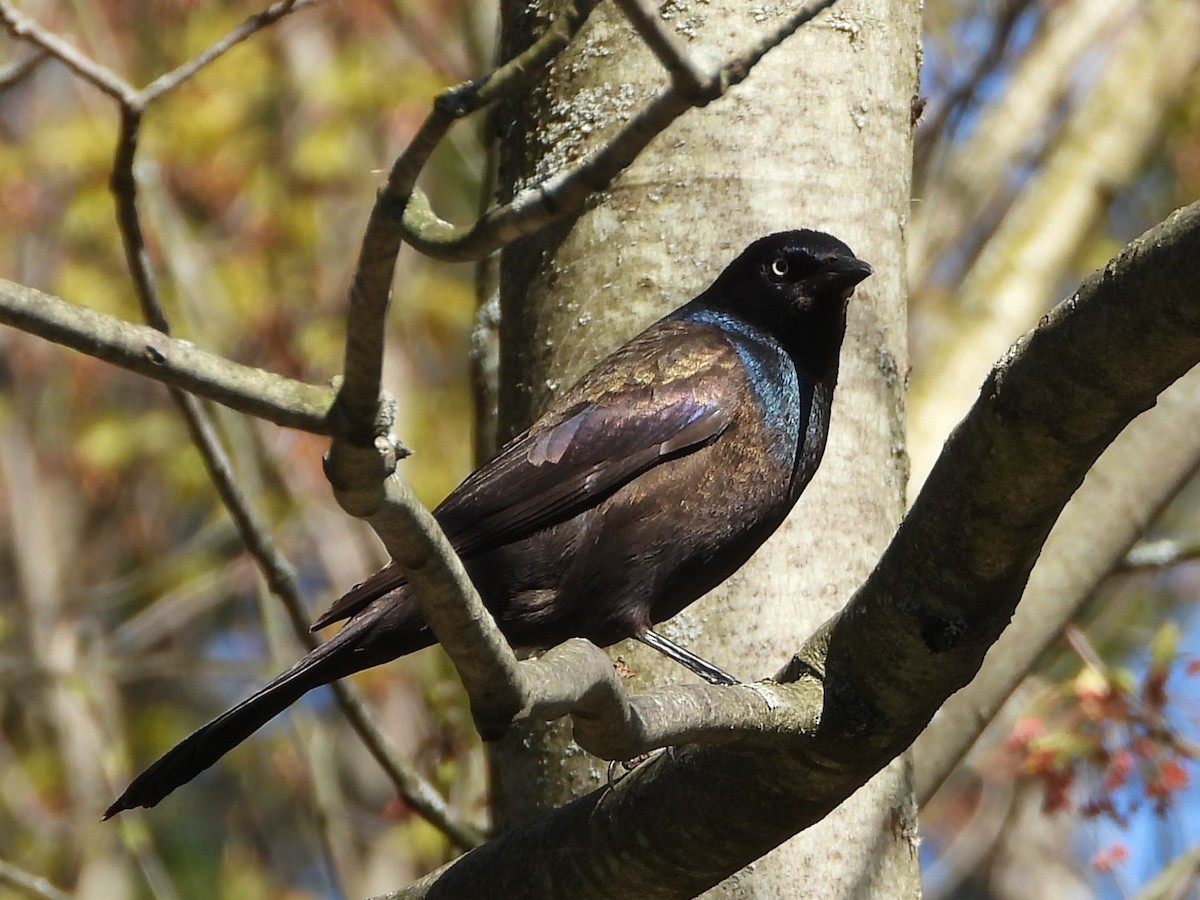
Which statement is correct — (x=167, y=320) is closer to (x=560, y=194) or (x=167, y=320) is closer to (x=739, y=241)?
(x=739, y=241)

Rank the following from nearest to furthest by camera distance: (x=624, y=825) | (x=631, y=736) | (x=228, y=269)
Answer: (x=631, y=736)
(x=624, y=825)
(x=228, y=269)

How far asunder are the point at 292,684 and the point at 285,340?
14.1 ft

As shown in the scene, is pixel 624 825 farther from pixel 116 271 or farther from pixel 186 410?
pixel 116 271

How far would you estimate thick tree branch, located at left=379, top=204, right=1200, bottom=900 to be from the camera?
193 cm

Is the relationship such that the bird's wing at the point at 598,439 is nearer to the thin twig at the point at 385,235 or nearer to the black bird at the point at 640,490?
the black bird at the point at 640,490

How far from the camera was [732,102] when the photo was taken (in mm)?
3424

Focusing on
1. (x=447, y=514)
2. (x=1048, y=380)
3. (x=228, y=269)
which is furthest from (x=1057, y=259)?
(x=228, y=269)

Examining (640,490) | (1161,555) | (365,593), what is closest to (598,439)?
(640,490)

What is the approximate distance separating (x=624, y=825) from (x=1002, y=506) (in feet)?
2.66

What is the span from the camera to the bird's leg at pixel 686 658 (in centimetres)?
309

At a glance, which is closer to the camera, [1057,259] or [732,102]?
[732,102]

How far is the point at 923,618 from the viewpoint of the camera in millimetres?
2248

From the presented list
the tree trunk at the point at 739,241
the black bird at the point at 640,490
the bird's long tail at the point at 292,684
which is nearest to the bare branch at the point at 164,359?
the bird's long tail at the point at 292,684

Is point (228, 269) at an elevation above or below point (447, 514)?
above
